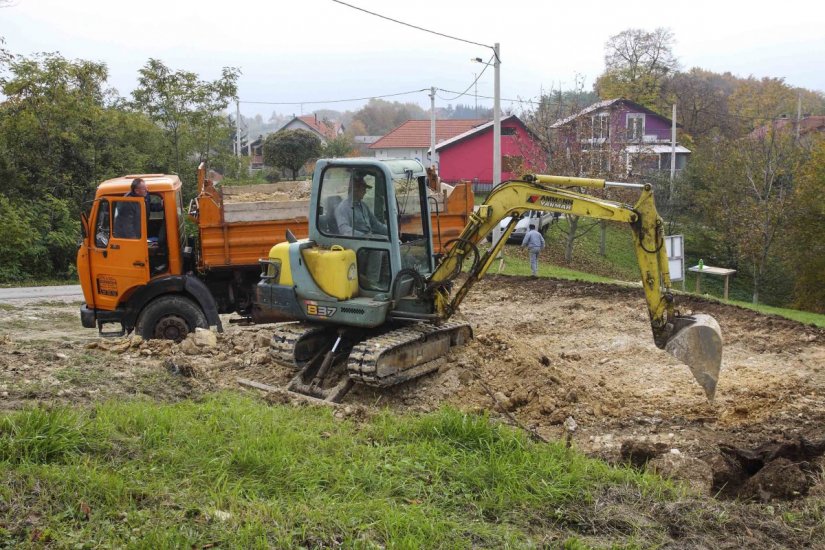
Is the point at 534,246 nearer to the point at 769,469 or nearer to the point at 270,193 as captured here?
the point at 270,193

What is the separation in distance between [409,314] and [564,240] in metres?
20.9

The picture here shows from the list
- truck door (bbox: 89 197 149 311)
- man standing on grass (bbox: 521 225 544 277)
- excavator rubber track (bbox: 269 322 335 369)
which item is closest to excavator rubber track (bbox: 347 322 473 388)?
excavator rubber track (bbox: 269 322 335 369)

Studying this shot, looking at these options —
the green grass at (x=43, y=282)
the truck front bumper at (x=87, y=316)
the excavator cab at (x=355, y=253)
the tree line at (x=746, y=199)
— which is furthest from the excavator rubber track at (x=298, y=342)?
the tree line at (x=746, y=199)

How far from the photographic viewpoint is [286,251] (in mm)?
9297

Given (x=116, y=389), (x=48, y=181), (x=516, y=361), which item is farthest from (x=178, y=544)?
(x=48, y=181)

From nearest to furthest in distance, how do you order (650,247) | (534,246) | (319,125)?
(650,247)
(534,246)
(319,125)

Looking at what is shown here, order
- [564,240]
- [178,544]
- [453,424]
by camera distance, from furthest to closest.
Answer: [564,240] < [453,424] < [178,544]

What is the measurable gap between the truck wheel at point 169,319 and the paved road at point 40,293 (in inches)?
281

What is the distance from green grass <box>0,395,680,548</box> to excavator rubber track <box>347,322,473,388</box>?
64.2 inches

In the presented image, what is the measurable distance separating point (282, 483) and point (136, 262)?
6.74m

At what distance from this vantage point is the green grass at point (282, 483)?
4.71 m

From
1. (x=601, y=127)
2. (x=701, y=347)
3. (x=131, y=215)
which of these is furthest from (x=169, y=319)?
(x=601, y=127)

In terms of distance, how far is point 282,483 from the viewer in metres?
5.58

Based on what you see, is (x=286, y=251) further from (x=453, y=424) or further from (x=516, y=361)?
(x=453, y=424)
